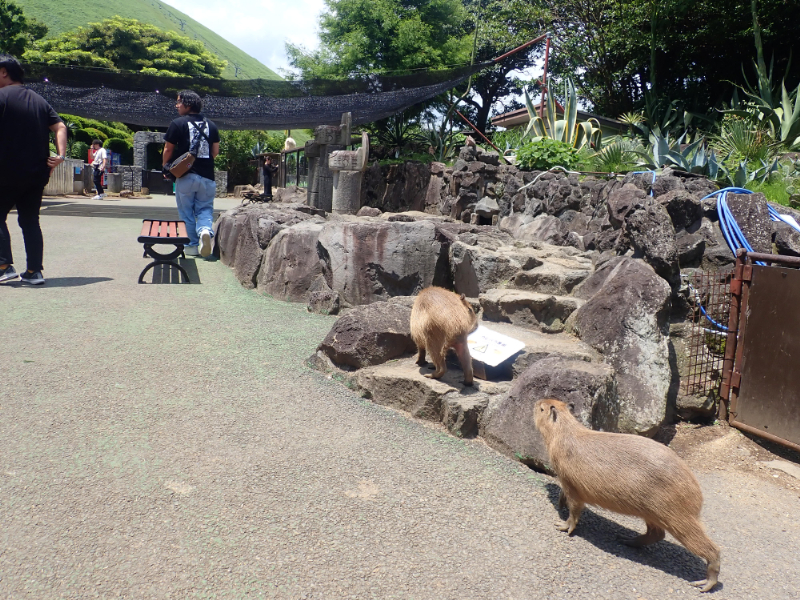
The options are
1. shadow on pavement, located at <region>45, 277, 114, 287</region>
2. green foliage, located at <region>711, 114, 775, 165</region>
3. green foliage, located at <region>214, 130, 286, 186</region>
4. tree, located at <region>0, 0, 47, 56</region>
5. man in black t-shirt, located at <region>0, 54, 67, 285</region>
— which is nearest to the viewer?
man in black t-shirt, located at <region>0, 54, 67, 285</region>

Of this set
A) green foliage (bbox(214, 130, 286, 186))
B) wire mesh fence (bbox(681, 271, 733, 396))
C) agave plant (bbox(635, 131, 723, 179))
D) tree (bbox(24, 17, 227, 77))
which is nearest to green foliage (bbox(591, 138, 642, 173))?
agave plant (bbox(635, 131, 723, 179))

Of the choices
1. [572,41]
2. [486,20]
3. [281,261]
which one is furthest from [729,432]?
[486,20]

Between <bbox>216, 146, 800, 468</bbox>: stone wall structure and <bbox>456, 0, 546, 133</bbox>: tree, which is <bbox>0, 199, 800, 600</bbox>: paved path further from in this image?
<bbox>456, 0, 546, 133</bbox>: tree

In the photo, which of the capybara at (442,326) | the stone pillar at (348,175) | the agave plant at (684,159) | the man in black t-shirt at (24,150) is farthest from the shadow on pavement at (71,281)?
the agave plant at (684,159)

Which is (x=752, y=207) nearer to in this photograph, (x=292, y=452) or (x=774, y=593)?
(x=774, y=593)

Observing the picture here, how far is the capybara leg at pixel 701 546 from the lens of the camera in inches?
99.8

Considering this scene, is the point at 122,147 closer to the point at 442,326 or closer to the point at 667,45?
the point at 667,45

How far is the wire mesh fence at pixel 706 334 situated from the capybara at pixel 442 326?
2.00 meters

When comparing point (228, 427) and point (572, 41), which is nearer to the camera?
point (228, 427)

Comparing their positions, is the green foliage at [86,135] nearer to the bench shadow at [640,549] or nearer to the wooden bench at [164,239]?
the wooden bench at [164,239]

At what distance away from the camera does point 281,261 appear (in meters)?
6.91

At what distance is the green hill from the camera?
244 feet

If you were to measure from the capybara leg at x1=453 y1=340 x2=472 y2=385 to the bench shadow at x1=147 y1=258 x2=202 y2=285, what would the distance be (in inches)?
161

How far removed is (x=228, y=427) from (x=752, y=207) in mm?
4946
